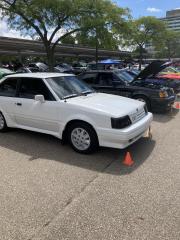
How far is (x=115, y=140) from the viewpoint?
5035 millimetres

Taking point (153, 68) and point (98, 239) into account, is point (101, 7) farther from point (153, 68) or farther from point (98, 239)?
point (98, 239)

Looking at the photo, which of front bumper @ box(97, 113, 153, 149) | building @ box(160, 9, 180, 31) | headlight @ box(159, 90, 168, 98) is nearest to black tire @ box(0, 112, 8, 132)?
front bumper @ box(97, 113, 153, 149)

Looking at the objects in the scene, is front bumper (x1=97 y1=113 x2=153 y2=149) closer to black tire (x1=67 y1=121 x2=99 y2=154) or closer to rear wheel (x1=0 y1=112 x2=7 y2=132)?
black tire (x1=67 y1=121 x2=99 y2=154)

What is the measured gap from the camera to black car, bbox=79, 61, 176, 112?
9258 mm

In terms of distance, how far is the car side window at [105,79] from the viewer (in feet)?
33.3

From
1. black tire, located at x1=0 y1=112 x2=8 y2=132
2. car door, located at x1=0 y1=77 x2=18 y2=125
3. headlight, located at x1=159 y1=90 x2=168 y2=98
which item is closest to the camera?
car door, located at x1=0 y1=77 x2=18 y2=125

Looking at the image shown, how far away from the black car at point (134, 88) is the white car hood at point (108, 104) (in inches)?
133

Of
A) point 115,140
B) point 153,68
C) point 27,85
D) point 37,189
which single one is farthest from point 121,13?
point 37,189

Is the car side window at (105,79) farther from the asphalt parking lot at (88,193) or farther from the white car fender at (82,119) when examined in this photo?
the white car fender at (82,119)

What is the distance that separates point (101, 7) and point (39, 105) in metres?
15.3

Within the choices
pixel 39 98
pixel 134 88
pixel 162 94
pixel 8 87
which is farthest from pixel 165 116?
pixel 8 87

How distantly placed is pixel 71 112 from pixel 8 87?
2.25 m

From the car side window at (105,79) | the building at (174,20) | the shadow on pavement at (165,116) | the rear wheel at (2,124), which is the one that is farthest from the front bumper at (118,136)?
the building at (174,20)

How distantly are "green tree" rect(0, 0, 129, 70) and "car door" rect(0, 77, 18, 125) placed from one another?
13139 millimetres
